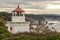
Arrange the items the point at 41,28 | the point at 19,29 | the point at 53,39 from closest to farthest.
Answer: the point at 53,39
the point at 19,29
the point at 41,28

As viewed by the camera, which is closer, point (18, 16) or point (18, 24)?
point (18, 24)

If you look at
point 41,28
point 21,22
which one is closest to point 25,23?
point 21,22

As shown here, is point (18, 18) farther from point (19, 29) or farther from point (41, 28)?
point (41, 28)

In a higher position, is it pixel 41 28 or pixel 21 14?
pixel 21 14

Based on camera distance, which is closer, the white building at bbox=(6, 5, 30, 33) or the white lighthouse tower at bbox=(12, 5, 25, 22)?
the white building at bbox=(6, 5, 30, 33)

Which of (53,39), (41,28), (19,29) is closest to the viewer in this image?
(53,39)

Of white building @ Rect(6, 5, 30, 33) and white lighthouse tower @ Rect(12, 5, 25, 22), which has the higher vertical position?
white lighthouse tower @ Rect(12, 5, 25, 22)

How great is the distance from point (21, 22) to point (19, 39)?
16398mm

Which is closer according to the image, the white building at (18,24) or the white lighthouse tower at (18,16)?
the white building at (18,24)

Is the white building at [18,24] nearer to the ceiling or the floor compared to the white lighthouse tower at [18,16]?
nearer to the floor

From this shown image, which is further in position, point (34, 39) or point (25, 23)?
point (25, 23)

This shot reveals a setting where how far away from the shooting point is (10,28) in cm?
4669

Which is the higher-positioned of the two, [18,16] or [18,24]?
[18,16]

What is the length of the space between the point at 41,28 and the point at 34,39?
98.5ft
